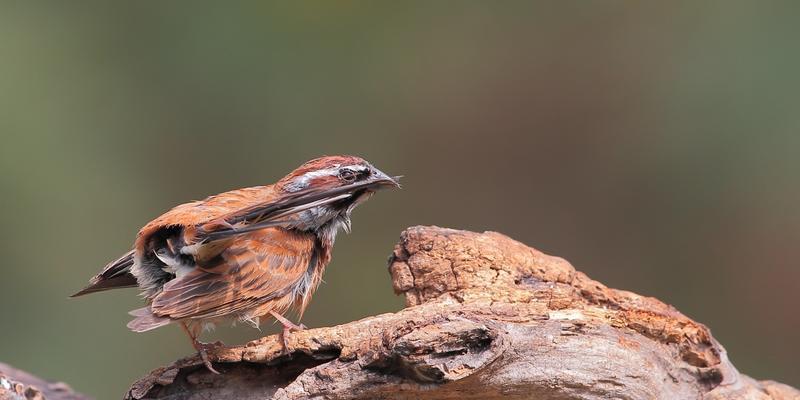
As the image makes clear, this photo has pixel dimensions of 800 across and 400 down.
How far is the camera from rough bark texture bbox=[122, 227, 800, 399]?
11.5 feet

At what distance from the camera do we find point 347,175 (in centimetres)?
441

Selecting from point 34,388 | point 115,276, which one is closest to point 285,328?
point 115,276

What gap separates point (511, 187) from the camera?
29.0ft

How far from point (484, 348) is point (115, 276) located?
1.93 metres

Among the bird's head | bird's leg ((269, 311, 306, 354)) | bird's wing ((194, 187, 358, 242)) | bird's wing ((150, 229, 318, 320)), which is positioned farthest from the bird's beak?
bird's leg ((269, 311, 306, 354))

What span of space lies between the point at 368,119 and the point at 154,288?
504 cm

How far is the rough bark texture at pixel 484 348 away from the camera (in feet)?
11.5

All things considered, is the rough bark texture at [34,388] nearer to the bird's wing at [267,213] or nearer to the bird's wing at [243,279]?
the bird's wing at [243,279]

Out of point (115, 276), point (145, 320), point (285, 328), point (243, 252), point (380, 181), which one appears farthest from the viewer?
point (115, 276)

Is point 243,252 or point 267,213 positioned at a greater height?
point 267,213

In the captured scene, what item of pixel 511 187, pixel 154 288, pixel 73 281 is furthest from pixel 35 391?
pixel 511 187

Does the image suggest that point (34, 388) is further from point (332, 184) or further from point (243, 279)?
point (332, 184)

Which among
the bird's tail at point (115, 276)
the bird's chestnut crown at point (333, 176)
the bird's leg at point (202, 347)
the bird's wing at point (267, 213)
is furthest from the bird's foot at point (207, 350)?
Answer: the bird's chestnut crown at point (333, 176)

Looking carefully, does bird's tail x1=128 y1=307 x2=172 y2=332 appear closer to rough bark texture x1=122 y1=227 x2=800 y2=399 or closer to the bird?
the bird
